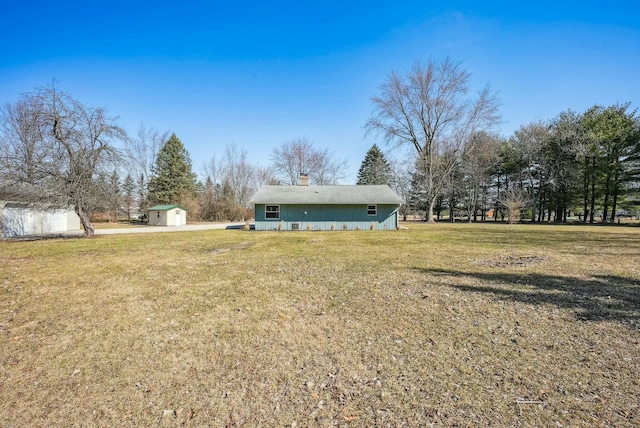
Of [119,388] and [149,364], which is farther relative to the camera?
[149,364]

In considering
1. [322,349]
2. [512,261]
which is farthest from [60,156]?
[512,261]

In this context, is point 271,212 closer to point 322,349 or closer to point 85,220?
point 85,220

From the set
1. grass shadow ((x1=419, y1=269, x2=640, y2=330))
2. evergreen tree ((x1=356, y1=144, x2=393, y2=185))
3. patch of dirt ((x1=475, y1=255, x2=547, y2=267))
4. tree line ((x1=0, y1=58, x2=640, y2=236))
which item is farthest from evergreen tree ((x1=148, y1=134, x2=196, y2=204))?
grass shadow ((x1=419, y1=269, x2=640, y2=330))

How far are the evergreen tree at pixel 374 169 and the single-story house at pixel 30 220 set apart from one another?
3674 centimetres

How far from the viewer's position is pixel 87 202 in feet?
49.6

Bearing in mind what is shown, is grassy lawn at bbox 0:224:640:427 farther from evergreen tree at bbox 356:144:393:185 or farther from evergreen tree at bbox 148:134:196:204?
evergreen tree at bbox 356:144:393:185

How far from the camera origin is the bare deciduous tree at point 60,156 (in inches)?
555

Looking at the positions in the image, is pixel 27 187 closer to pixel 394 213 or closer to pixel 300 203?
pixel 300 203

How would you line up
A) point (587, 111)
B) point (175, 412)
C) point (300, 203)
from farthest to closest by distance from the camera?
point (587, 111) < point (300, 203) < point (175, 412)

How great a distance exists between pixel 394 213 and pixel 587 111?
88.7 ft

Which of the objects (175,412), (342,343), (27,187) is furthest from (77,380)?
(27,187)

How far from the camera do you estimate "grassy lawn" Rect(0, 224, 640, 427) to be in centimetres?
240

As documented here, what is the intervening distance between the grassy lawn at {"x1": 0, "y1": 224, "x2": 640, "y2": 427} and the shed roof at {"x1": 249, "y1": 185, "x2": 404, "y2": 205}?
1409 centimetres

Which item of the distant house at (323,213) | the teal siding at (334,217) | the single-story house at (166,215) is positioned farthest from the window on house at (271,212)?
the single-story house at (166,215)
